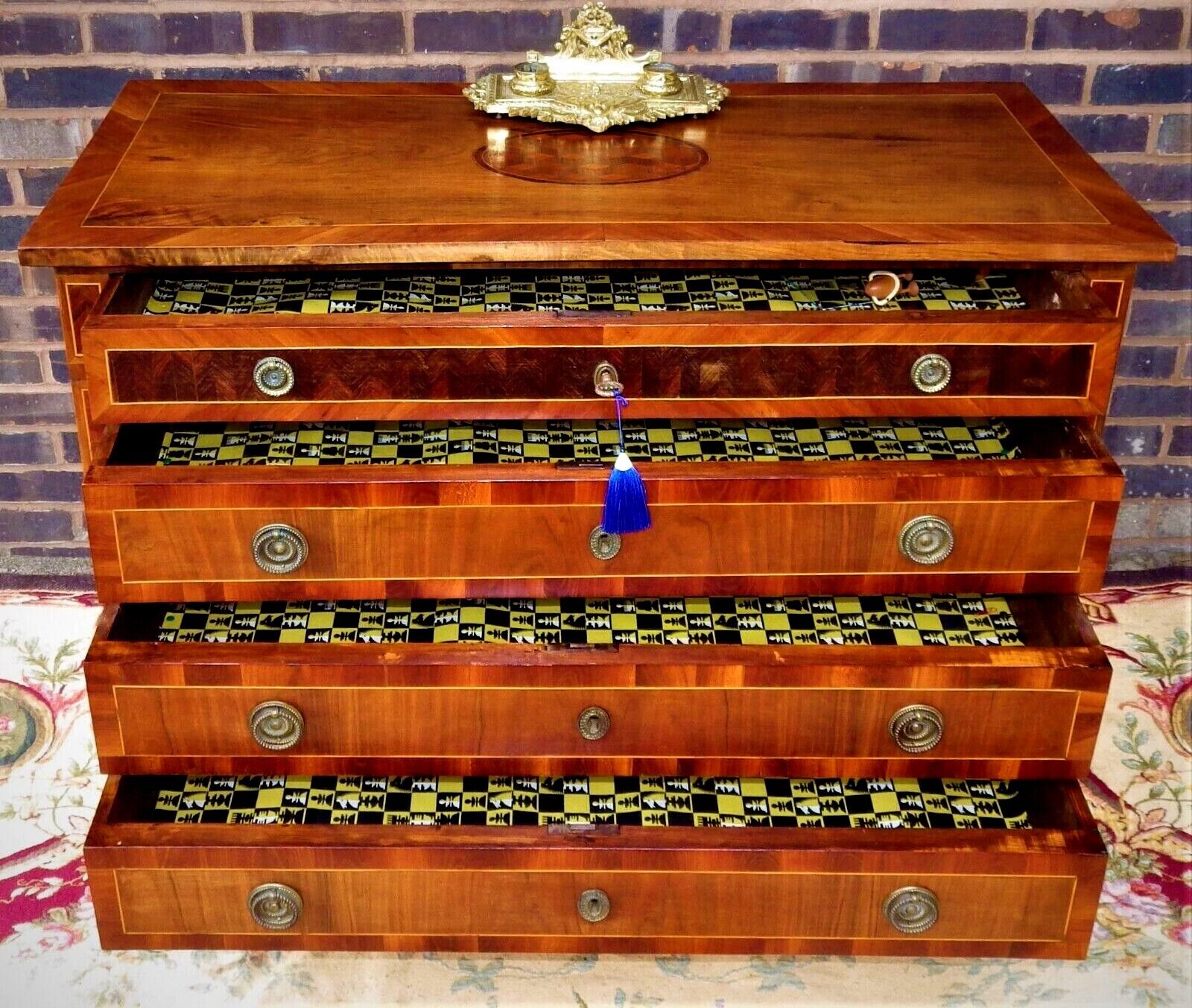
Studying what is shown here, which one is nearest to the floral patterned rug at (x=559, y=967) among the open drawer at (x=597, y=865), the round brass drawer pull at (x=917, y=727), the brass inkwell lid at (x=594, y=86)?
the open drawer at (x=597, y=865)

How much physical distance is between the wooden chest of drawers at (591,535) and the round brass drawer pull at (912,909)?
0.04 ft

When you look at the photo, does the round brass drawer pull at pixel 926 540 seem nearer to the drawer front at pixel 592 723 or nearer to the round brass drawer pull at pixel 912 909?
the drawer front at pixel 592 723

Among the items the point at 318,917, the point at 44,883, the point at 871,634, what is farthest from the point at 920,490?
the point at 44,883

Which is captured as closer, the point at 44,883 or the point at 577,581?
the point at 577,581

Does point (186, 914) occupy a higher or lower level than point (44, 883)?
higher

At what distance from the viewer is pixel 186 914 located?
1.62 m

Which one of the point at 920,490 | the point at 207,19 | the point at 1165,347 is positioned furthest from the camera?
the point at 1165,347

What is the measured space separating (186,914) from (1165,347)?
1.56 meters

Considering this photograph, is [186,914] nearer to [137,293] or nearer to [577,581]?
[577,581]

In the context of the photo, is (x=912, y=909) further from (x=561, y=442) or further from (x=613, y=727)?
(x=561, y=442)

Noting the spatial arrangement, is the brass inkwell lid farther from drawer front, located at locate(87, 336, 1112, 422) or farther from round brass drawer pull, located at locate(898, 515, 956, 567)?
round brass drawer pull, located at locate(898, 515, 956, 567)

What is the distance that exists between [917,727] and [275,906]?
2.28 feet

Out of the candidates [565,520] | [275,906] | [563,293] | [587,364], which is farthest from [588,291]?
[275,906]

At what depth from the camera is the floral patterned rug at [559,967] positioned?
1.70m
